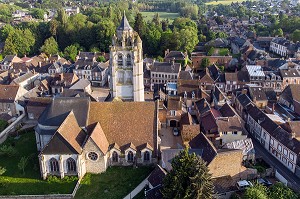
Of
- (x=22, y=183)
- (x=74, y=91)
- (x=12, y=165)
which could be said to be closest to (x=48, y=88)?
(x=74, y=91)

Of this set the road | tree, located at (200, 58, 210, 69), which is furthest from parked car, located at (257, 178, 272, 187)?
tree, located at (200, 58, 210, 69)

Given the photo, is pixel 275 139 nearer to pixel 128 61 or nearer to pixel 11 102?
pixel 128 61

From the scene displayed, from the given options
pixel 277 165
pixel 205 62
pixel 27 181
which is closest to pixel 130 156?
pixel 27 181

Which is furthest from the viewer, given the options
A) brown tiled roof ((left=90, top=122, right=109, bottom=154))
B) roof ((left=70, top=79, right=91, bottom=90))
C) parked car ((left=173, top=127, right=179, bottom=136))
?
roof ((left=70, top=79, right=91, bottom=90))

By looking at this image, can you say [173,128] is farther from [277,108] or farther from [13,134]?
[13,134]

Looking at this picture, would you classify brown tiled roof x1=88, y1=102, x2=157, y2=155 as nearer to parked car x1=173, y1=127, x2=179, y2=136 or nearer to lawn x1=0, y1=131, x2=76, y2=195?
lawn x1=0, y1=131, x2=76, y2=195

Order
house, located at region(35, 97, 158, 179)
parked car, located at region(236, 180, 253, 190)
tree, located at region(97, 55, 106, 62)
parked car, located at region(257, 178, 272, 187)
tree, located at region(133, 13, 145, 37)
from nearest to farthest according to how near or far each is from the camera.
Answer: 1. parked car, located at region(236, 180, 253, 190)
2. parked car, located at region(257, 178, 272, 187)
3. house, located at region(35, 97, 158, 179)
4. tree, located at region(97, 55, 106, 62)
5. tree, located at region(133, 13, 145, 37)

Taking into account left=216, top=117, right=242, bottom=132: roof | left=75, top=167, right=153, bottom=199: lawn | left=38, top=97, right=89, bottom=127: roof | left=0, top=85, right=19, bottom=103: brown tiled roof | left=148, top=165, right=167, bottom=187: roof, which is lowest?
left=75, top=167, right=153, bottom=199: lawn
